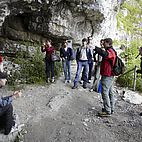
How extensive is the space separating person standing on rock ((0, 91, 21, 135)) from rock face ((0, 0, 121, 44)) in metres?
5.59

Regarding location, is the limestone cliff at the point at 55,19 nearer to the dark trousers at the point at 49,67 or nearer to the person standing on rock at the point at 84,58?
the dark trousers at the point at 49,67

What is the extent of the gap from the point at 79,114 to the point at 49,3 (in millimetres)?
5579

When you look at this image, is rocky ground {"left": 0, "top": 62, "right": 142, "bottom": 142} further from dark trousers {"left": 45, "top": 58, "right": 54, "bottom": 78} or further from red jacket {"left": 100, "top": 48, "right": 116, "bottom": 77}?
red jacket {"left": 100, "top": 48, "right": 116, "bottom": 77}

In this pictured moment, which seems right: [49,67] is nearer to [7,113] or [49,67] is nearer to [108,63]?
[108,63]

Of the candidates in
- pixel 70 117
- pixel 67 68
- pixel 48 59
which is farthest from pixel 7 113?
pixel 67 68

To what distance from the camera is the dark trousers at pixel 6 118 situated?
215 inches

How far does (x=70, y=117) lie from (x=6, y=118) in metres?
2.11

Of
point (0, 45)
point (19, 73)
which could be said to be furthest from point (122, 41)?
point (19, 73)

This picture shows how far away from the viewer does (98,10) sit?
12234 millimetres

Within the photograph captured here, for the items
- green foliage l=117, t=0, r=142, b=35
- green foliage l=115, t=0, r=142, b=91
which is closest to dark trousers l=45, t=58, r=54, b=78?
green foliage l=115, t=0, r=142, b=91

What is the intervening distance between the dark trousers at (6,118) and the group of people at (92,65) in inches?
95.5

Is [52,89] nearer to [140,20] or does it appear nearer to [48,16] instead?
[48,16]

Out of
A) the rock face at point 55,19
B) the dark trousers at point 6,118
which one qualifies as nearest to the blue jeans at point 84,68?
the rock face at point 55,19

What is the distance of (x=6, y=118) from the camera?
18.3 feet
